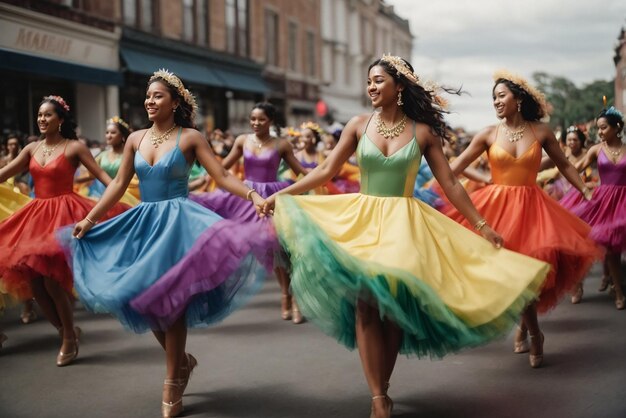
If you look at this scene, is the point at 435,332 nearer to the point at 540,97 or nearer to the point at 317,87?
the point at 540,97

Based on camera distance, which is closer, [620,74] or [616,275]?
[616,275]

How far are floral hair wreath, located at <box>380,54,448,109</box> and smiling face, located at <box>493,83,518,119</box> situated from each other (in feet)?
5.03

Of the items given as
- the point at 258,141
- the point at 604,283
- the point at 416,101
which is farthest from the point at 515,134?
the point at 604,283

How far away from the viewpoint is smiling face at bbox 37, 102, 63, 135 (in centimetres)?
682

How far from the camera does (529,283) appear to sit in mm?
4484

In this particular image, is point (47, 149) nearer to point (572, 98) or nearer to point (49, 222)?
point (49, 222)

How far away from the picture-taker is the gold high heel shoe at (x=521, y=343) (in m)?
6.62

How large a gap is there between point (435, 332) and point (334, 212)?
0.99 m

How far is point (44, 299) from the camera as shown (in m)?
6.52

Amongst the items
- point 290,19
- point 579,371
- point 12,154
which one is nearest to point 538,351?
point 579,371

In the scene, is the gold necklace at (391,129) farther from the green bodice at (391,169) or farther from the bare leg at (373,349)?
the bare leg at (373,349)

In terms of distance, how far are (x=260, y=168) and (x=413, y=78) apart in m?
3.76

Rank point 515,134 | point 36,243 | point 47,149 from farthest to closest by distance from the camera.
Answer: point 47,149 < point 515,134 < point 36,243

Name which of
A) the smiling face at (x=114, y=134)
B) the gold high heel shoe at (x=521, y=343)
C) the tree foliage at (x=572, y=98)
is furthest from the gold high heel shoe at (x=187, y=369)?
the tree foliage at (x=572, y=98)
